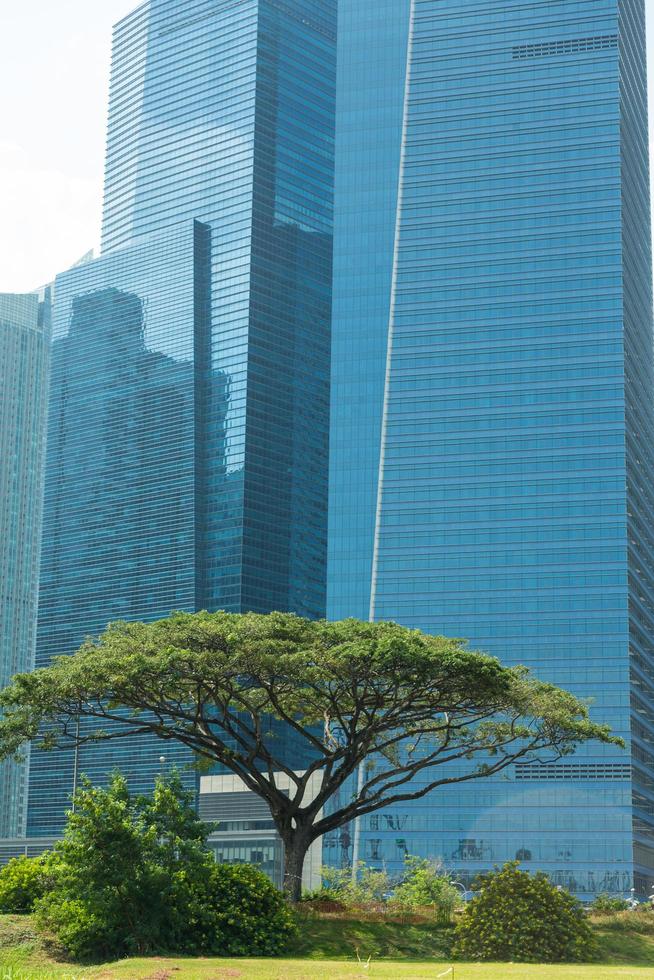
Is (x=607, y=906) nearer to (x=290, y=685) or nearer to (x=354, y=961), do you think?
(x=290, y=685)

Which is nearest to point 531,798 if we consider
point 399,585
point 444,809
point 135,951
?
point 444,809

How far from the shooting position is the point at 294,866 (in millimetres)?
59281

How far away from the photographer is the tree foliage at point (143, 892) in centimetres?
4491

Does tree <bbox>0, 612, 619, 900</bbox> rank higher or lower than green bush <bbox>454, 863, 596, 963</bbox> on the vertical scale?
higher

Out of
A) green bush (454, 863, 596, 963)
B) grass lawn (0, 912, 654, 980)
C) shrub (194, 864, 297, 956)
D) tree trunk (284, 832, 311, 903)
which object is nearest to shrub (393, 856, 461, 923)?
grass lawn (0, 912, 654, 980)

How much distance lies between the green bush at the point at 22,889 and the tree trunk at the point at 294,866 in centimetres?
1064

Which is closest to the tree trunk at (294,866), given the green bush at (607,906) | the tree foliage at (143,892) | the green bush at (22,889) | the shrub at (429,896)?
the shrub at (429,896)

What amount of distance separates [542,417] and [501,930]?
152 meters

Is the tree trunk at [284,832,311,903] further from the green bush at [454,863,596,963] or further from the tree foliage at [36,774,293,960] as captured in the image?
the green bush at [454,863,596,963]

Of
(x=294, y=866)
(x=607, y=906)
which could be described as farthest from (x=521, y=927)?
(x=607, y=906)

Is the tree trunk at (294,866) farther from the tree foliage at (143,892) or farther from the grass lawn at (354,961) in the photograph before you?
the tree foliage at (143,892)

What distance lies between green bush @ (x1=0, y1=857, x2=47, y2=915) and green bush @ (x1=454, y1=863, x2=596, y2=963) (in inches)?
657

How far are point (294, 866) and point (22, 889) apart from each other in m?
12.6

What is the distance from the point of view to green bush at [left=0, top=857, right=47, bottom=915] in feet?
171
